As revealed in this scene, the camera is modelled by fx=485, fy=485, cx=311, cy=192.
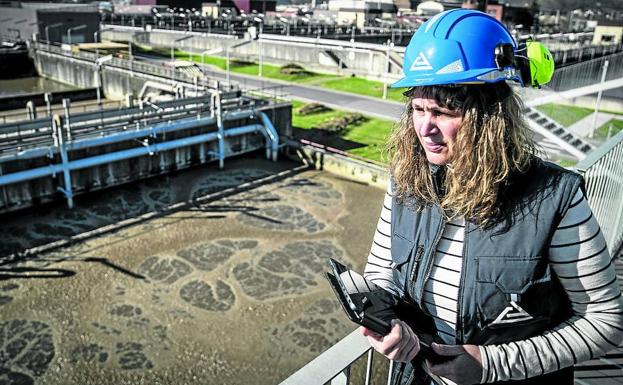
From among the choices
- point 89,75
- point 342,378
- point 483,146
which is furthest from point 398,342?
point 89,75

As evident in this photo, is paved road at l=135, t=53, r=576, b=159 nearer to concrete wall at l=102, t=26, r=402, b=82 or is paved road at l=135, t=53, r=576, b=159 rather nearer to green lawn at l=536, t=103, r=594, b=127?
green lawn at l=536, t=103, r=594, b=127

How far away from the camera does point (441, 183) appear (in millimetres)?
1863

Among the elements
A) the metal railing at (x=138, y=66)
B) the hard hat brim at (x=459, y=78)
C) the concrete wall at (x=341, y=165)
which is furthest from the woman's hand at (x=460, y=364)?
the metal railing at (x=138, y=66)

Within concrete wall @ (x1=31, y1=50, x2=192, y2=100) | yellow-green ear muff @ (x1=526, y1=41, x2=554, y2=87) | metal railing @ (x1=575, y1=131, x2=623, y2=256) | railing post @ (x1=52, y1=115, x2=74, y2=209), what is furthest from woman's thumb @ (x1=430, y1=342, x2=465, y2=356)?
concrete wall @ (x1=31, y1=50, x2=192, y2=100)

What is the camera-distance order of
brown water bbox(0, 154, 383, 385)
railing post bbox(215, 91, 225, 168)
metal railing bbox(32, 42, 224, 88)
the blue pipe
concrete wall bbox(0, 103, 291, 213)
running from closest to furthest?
1. brown water bbox(0, 154, 383, 385)
2. the blue pipe
3. concrete wall bbox(0, 103, 291, 213)
4. railing post bbox(215, 91, 225, 168)
5. metal railing bbox(32, 42, 224, 88)

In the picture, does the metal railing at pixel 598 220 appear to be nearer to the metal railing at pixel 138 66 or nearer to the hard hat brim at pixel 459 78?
the hard hat brim at pixel 459 78

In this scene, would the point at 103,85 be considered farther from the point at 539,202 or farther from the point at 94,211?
the point at 539,202

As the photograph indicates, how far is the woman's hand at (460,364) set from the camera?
162 cm

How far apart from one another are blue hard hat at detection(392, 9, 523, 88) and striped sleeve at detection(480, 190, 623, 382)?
1.67 ft

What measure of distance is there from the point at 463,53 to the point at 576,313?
0.98 metres

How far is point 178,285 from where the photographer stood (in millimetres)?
10258

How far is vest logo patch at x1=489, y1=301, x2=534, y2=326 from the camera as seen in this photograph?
1614 millimetres

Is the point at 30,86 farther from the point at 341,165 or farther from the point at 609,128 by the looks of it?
the point at 609,128

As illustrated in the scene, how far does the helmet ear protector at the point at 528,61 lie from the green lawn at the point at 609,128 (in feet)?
63.2
